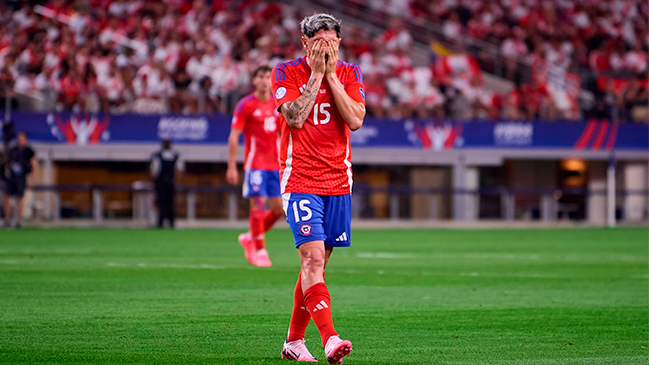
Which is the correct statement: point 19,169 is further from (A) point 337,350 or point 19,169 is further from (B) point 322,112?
Result: (A) point 337,350

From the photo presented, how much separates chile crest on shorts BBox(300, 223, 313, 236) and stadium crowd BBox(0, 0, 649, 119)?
1661 centimetres

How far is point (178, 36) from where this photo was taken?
80.8 ft

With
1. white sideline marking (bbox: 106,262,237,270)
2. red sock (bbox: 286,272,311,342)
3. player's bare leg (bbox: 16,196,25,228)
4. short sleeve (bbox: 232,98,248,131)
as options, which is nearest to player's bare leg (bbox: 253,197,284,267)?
white sideline marking (bbox: 106,262,237,270)

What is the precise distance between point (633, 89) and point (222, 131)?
39.8 ft

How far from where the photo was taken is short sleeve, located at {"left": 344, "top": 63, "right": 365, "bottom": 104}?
5535mm

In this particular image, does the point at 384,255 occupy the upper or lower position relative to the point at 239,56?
lower

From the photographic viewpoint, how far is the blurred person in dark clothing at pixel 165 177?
21172 millimetres

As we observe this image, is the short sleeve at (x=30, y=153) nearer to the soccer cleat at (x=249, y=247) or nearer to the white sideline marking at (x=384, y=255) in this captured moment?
the white sideline marking at (x=384, y=255)

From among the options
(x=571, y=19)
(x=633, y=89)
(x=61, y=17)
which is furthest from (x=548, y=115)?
(x=61, y=17)

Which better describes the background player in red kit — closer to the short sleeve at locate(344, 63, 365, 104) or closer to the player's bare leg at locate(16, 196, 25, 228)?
the short sleeve at locate(344, 63, 365, 104)

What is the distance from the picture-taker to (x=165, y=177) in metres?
21.4

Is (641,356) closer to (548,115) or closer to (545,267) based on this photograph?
(545,267)

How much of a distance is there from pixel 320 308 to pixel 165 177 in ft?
54.6

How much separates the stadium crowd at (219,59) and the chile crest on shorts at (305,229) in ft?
54.5
